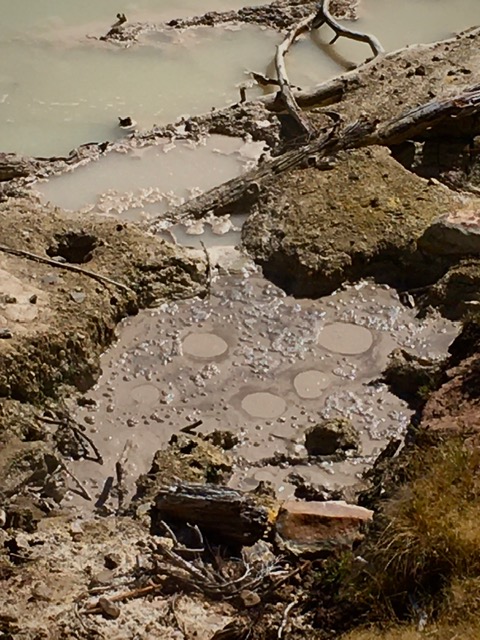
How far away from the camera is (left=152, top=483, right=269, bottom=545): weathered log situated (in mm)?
5375

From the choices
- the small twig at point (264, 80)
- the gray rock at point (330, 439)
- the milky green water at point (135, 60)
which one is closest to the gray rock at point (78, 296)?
the gray rock at point (330, 439)

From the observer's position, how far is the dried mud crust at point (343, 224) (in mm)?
8477

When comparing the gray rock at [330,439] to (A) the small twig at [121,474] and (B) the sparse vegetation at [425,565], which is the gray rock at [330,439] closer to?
(A) the small twig at [121,474]

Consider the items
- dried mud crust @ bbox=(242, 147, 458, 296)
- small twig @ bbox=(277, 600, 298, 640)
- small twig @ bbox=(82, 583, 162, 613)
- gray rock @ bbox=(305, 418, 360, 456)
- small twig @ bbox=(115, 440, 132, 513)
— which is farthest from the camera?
dried mud crust @ bbox=(242, 147, 458, 296)

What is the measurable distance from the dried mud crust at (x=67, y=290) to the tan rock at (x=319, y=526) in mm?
2429

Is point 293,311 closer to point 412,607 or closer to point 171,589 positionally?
point 171,589

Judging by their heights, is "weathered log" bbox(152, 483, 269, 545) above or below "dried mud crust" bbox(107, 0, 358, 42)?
above

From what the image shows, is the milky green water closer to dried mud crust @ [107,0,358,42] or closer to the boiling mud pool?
dried mud crust @ [107,0,358,42]

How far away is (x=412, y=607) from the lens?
4.34m

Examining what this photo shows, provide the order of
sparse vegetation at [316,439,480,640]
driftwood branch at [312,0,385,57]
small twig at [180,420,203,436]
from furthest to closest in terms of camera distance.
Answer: driftwood branch at [312,0,385,57], small twig at [180,420,203,436], sparse vegetation at [316,439,480,640]

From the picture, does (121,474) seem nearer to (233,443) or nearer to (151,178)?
(233,443)

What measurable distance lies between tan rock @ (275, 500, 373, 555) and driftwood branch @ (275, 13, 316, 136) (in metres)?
5.29

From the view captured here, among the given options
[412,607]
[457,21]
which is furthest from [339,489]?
[457,21]

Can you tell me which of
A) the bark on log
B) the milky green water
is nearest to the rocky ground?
the bark on log
